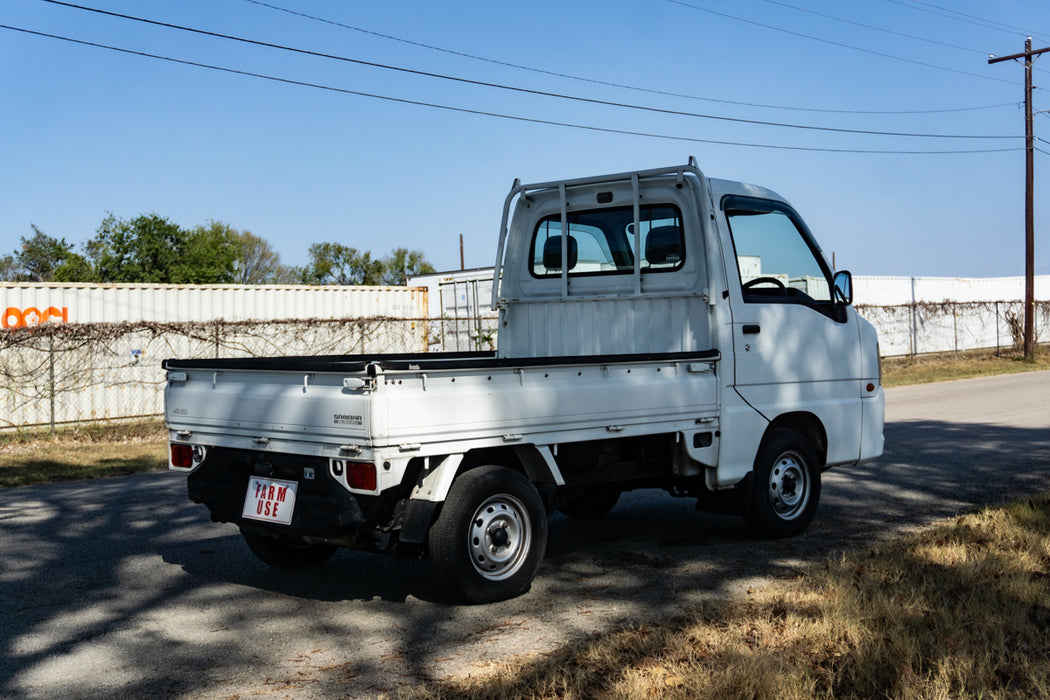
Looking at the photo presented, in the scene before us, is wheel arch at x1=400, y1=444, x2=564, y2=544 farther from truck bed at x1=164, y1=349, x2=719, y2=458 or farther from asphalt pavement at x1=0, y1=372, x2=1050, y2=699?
Answer: asphalt pavement at x1=0, y1=372, x2=1050, y2=699

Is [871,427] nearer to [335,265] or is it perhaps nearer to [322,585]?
[322,585]

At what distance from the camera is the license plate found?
5.40 m

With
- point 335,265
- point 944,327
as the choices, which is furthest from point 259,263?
point 944,327

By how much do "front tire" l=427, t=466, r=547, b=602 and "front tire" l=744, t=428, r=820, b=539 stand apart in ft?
6.44

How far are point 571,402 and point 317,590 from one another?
1.92 meters

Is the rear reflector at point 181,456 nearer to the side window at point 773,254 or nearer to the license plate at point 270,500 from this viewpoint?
the license plate at point 270,500

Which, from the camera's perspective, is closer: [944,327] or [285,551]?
[285,551]

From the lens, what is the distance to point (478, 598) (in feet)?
17.9

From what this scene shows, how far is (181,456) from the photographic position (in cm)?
622

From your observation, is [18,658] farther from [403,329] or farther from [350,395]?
[403,329]

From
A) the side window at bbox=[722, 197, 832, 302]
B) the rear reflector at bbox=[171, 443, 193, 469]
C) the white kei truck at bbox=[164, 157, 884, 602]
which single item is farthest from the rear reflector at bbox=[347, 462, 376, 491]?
the side window at bbox=[722, 197, 832, 302]

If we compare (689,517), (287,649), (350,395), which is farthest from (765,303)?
(287,649)

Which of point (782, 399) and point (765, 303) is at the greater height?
point (765, 303)

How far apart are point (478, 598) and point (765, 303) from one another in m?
3.00
